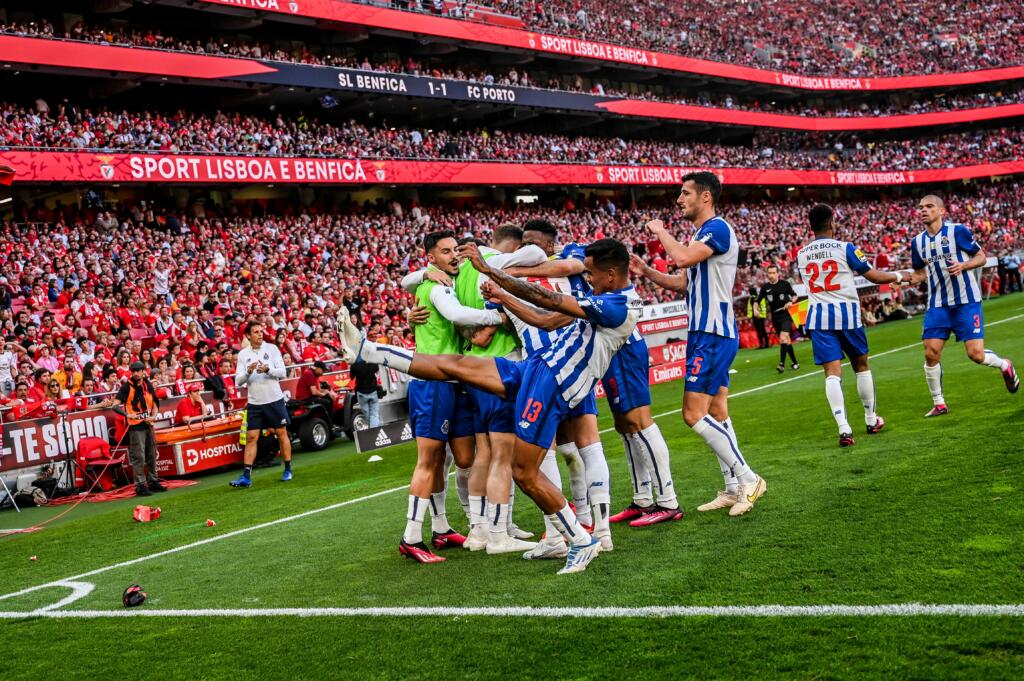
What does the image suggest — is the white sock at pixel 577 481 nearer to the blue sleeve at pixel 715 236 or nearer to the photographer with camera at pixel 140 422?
the blue sleeve at pixel 715 236

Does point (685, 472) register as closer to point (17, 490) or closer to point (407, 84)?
point (17, 490)

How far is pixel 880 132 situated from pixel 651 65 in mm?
26113

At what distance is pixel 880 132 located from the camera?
225 feet

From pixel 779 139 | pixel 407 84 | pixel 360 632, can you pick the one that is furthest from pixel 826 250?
pixel 779 139

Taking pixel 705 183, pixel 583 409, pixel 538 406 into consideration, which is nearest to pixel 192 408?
pixel 583 409

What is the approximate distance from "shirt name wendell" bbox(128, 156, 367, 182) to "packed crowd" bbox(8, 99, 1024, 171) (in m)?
0.44

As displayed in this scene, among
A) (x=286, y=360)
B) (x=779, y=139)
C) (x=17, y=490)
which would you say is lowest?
(x=17, y=490)

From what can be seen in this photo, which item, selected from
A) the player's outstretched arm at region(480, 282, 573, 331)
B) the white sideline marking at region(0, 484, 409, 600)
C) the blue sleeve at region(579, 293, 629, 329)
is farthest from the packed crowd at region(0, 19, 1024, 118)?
the blue sleeve at region(579, 293, 629, 329)

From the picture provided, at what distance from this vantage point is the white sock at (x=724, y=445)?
21.7 feet

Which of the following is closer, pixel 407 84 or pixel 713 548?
pixel 713 548

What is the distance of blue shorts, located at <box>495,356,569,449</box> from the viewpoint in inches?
219

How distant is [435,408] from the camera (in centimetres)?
659

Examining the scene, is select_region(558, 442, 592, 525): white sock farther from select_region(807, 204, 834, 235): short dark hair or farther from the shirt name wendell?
the shirt name wendell

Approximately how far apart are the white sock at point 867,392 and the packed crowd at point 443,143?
918 inches
